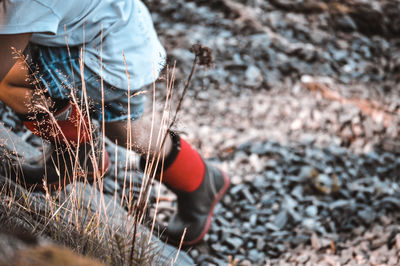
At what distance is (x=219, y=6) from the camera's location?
4.12 m

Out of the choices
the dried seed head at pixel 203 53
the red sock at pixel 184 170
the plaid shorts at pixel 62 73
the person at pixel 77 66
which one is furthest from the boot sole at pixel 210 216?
the dried seed head at pixel 203 53

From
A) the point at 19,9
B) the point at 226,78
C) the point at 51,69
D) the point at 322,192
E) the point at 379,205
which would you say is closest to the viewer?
the point at 19,9

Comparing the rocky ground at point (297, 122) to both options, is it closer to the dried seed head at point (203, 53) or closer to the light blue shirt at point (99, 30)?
the light blue shirt at point (99, 30)

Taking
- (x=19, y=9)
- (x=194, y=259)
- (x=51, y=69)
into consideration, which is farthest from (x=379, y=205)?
(x=19, y=9)

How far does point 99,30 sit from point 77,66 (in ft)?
0.59

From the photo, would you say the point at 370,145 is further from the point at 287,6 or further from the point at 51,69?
the point at 51,69

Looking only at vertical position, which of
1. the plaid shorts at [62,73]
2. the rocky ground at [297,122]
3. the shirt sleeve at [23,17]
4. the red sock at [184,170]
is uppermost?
the shirt sleeve at [23,17]

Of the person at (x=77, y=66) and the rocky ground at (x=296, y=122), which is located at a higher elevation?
the person at (x=77, y=66)

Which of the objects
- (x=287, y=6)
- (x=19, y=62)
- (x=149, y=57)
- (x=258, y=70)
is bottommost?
(x=258, y=70)

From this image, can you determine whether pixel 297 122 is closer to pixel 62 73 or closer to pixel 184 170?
pixel 184 170

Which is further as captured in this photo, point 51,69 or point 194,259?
point 194,259

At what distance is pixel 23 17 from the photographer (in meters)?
1.25

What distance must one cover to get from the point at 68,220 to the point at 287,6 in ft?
11.2

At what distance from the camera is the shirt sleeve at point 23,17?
1.24 m
